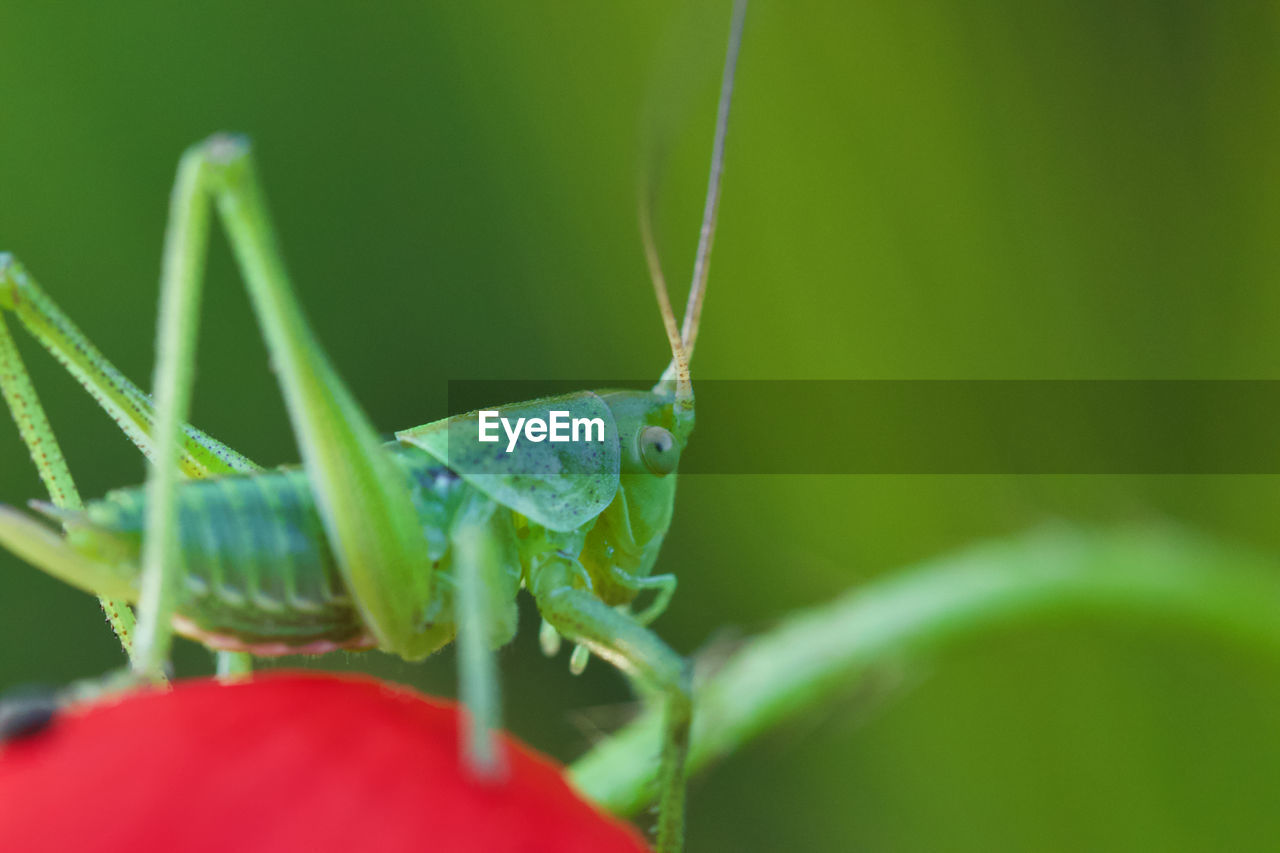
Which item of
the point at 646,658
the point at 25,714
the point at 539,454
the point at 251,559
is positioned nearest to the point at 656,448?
the point at 539,454

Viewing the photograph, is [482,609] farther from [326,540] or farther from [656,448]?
[656,448]

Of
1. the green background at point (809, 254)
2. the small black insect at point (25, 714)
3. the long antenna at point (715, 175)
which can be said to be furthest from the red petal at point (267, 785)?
the long antenna at point (715, 175)

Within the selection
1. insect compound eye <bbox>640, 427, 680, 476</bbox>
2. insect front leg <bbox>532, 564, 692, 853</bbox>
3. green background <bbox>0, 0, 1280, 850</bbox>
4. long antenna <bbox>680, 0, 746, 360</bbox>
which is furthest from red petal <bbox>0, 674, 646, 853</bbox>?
insect compound eye <bbox>640, 427, 680, 476</bbox>

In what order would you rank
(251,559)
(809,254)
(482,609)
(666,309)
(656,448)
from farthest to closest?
1. (656,448)
2. (809,254)
3. (666,309)
4. (251,559)
5. (482,609)

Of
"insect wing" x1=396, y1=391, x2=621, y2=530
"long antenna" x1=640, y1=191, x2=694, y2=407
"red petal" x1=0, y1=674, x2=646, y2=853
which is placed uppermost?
"long antenna" x1=640, y1=191, x2=694, y2=407

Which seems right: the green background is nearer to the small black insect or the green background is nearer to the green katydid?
the green katydid

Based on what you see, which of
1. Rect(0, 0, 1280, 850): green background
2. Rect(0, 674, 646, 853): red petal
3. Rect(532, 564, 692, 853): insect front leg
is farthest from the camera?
Rect(0, 0, 1280, 850): green background

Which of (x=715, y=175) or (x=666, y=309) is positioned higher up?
(x=715, y=175)
